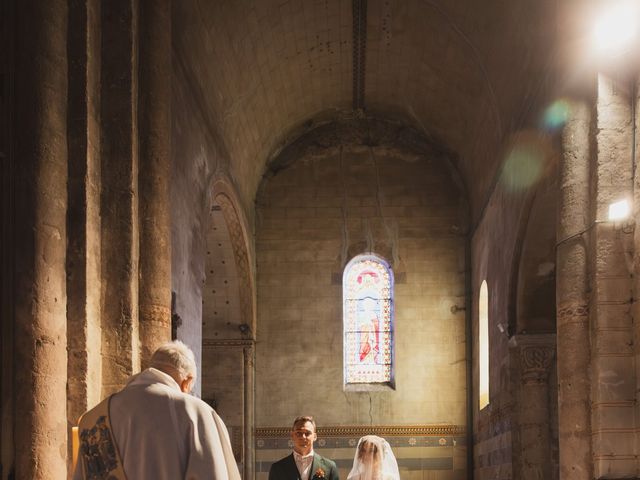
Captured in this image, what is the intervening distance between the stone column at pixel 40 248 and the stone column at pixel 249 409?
11.7 metres

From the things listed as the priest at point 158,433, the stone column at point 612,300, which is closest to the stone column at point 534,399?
the stone column at point 612,300

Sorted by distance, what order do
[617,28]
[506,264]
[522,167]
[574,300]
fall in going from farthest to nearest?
1. [506,264]
2. [522,167]
3. [574,300]
4. [617,28]

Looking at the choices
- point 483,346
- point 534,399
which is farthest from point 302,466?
point 483,346

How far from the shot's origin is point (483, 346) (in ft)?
55.8

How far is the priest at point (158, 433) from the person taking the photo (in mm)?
4500

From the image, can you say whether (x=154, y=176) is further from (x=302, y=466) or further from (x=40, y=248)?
(x=302, y=466)

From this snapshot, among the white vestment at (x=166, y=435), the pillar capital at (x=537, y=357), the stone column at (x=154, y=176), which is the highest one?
the stone column at (x=154, y=176)

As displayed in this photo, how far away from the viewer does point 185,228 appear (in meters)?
11.2

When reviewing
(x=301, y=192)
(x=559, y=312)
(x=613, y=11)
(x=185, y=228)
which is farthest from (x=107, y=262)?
(x=301, y=192)

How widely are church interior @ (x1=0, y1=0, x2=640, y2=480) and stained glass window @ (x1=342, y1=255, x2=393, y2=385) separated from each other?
0.15 ft

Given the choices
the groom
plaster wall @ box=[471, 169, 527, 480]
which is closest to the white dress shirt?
the groom

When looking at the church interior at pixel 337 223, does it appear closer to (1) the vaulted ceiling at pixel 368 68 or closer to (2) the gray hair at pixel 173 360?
(1) the vaulted ceiling at pixel 368 68

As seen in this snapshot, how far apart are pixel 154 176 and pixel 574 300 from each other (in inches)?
152

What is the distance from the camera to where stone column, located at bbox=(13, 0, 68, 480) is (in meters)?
6.61
